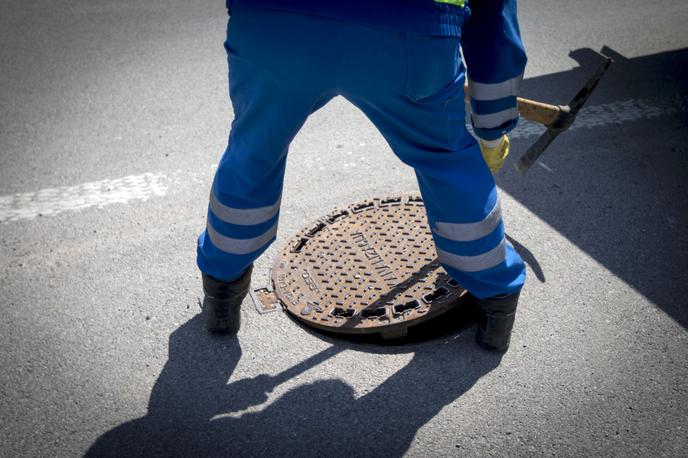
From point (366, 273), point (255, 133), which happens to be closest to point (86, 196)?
point (366, 273)

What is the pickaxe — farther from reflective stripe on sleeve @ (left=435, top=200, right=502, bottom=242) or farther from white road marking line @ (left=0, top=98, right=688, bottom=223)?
white road marking line @ (left=0, top=98, right=688, bottom=223)

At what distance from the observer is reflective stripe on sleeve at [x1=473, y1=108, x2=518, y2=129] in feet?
7.36

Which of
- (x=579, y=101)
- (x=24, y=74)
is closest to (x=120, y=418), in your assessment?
(x=579, y=101)

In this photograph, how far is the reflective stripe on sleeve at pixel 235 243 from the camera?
226 centimetres

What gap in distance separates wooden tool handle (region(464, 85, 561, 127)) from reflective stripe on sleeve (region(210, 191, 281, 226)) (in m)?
1.05

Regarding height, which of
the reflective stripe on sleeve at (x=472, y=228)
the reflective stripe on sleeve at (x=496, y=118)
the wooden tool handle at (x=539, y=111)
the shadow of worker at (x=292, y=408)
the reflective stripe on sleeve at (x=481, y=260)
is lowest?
the shadow of worker at (x=292, y=408)

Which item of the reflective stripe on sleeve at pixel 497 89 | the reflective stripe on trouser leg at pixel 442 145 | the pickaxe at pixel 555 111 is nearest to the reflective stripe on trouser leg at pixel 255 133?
the reflective stripe on trouser leg at pixel 442 145

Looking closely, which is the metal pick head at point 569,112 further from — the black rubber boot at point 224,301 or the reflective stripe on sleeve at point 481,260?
the black rubber boot at point 224,301

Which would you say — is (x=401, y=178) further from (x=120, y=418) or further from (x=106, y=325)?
(x=120, y=418)

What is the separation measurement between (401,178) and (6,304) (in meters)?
1.91

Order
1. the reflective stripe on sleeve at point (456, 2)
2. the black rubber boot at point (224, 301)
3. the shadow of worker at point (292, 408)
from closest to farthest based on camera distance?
1. the reflective stripe on sleeve at point (456, 2)
2. the shadow of worker at point (292, 408)
3. the black rubber boot at point (224, 301)

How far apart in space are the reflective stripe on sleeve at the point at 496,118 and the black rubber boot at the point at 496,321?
0.59 m

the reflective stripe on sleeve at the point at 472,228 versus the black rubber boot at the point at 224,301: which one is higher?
the reflective stripe on sleeve at the point at 472,228

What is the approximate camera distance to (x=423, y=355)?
2.45 m
